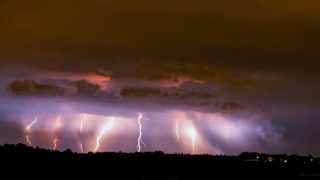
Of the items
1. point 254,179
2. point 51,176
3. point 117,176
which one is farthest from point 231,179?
point 51,176

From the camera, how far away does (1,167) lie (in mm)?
197250

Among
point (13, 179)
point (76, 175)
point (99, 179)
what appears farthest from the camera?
point (76, 175)

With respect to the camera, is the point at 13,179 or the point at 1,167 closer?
the point at 13,179

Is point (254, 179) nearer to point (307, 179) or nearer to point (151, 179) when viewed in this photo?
point (307, 179)

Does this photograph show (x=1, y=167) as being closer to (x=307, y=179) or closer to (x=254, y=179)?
(x=254, y=179)

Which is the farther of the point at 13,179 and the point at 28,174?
the point at 28,174

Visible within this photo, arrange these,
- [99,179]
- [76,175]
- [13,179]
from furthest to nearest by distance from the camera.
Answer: [76,175], [99,179], [13,179]

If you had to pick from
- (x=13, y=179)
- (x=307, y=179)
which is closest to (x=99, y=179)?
(x=13, y=179)

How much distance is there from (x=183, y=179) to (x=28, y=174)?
39133mm

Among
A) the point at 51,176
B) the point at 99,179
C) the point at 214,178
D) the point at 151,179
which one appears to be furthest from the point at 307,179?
the point at 51,176

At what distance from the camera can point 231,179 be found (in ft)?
607

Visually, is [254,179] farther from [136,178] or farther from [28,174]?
[28,174]

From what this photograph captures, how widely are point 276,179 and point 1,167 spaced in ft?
240

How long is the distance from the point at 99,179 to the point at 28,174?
788 inches
